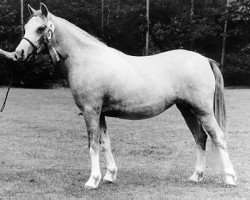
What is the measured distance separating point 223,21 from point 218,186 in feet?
136

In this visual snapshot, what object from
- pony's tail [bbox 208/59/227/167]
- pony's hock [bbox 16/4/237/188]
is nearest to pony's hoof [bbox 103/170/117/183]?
pony's hock [bbox 16/4/237/188]

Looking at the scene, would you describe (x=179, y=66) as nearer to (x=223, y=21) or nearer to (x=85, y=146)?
(x=85, y=146)

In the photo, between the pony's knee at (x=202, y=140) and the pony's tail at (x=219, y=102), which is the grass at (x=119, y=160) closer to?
the pony's knee at (x=202, y=140)

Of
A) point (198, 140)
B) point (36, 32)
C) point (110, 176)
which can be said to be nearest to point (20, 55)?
point (36, 32)

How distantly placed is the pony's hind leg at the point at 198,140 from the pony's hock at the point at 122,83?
0.08 m

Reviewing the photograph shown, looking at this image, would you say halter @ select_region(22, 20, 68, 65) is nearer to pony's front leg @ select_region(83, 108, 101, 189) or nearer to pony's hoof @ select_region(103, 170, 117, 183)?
pony's front leg @ select_region(83, 108, 101, 189)

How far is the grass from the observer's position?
761 centimetres

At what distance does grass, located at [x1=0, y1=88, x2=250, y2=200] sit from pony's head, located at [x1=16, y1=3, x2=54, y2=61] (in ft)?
7.48

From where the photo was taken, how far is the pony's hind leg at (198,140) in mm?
8500

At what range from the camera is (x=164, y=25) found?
152ft

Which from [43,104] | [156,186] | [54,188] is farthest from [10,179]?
[43,104]

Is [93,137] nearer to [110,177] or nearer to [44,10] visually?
[110,177]

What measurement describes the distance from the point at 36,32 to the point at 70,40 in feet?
1.96

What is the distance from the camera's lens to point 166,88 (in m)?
8.06
